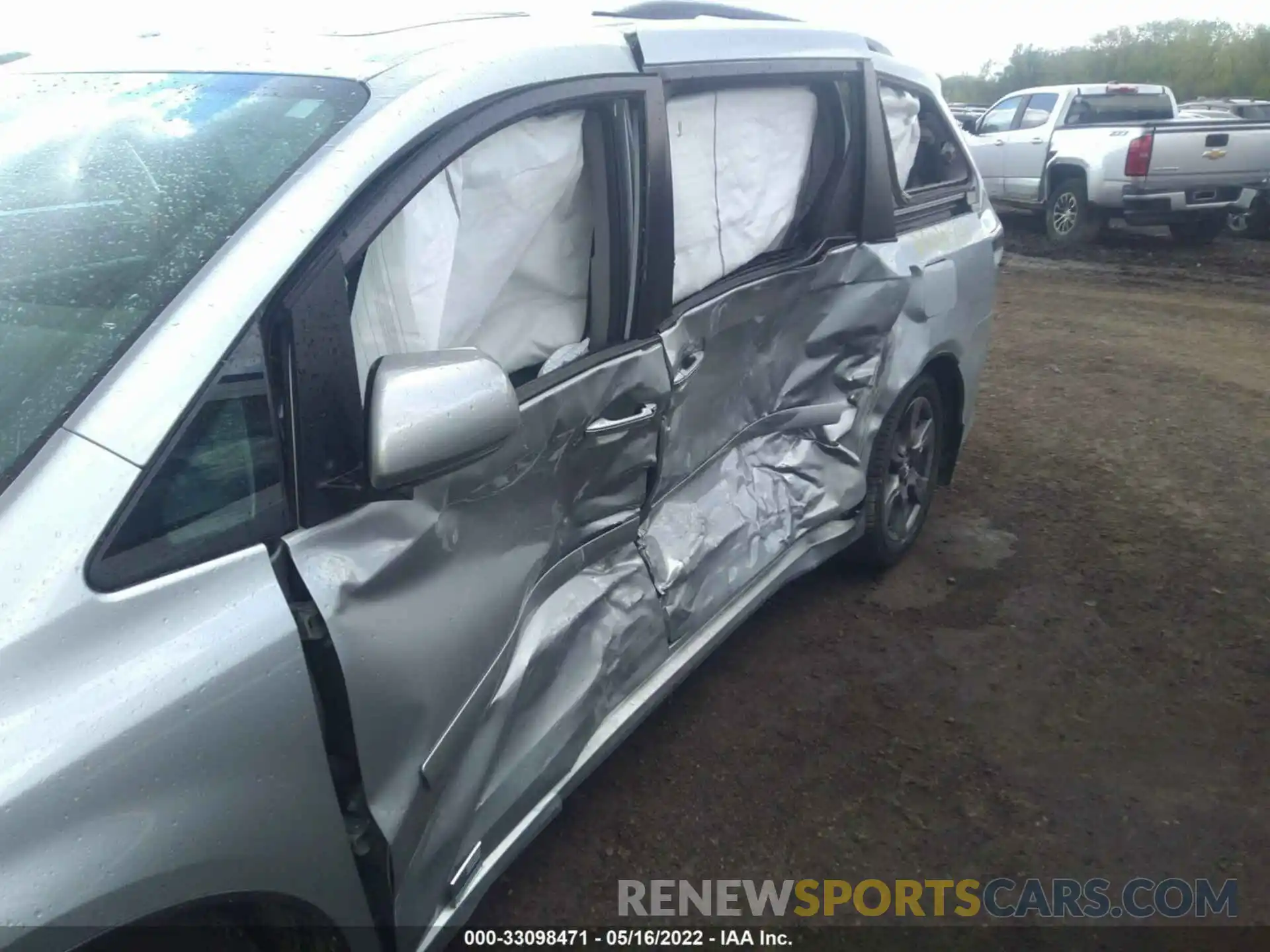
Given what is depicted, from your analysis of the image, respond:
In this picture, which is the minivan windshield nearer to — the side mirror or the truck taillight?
the side mirror

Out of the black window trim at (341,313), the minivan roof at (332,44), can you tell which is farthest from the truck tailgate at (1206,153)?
the black window trim at (341,313)

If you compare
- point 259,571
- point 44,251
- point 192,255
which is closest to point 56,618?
point 259,571

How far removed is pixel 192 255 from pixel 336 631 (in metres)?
0.64

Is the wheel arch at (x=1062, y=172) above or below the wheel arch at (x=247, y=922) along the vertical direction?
below

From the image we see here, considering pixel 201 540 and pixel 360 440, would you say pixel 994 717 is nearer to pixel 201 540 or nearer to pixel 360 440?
pixel 360 440

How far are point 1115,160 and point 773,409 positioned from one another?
1027 cm

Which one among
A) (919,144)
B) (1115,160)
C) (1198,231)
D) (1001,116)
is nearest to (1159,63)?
(1001,116)

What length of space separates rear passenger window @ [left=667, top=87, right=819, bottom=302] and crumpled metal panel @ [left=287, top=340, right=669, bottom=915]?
1.70ft

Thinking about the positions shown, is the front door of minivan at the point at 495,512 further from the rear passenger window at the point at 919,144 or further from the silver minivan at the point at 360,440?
the rear passenger window at the point at 919,144

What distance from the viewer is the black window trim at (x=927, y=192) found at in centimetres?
375

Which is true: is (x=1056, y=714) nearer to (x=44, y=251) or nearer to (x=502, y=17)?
(x=502, y=17)

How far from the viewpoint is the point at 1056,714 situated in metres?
3.29

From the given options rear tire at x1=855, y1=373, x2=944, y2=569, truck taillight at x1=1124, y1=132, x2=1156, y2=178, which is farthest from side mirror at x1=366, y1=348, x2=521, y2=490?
truck taillight at x1=1124, y1=132, x2=1156, y2=178

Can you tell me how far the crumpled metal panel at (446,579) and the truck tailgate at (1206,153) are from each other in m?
11.0
